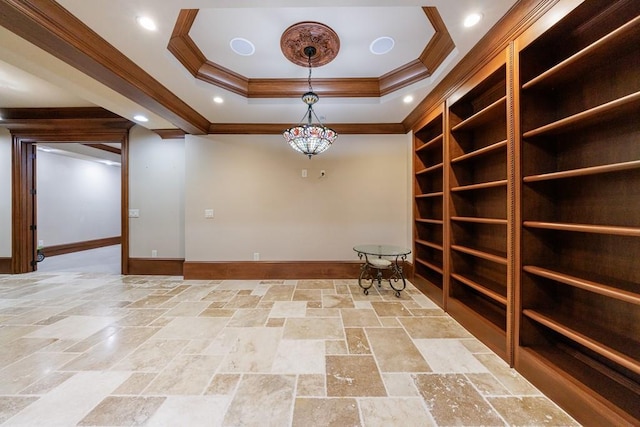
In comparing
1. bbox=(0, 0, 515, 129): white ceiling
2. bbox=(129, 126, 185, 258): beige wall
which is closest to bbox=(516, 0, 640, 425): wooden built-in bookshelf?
bbox=(0, 0, 515, 129): white ceiling

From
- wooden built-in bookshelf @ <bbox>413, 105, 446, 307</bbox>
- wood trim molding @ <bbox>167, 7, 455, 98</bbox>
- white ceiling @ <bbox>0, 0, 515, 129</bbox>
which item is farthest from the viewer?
wooden built-in bookshelf @ <bbox>413, 105, 446, 307</bbox>

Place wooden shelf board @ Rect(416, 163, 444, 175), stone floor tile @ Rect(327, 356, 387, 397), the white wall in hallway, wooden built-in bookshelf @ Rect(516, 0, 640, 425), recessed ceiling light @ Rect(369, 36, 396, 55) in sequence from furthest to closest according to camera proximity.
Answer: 1. the white wall in hallway
2. wooden shelf board @ Rect(416, 163, 444, 175)
3. recessed ceiling light @ Rect(369, 36, 396, 55)
4. stone floor tile @ Rect(327, 356, 387, 397)
5. wooden built-in bookshelf @ Rect(516, 0, 640, 425)

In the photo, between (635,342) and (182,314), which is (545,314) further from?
(182,314)

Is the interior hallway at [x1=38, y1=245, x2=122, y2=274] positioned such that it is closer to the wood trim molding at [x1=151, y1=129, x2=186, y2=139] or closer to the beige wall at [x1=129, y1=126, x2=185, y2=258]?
the beige wall at [x1=129, y1=126, x2=185, y2=258]

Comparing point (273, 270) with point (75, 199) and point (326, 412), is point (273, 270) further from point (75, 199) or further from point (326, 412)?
point (75, 199)

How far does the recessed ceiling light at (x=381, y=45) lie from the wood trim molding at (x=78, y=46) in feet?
7.64

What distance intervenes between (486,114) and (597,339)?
5.93ft

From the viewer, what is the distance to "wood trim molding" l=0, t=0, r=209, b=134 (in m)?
1.52

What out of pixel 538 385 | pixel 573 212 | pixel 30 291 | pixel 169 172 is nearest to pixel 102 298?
pixel 30 291

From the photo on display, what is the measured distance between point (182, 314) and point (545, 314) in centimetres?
331

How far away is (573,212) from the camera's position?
5.27ft

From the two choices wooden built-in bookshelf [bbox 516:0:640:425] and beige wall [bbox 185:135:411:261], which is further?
beige wall [bbox 185:135:411:261]

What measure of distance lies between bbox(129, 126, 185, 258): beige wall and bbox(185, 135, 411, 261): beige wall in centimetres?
40

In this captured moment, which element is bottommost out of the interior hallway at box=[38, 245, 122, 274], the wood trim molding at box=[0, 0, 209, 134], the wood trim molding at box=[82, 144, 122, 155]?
the interior hallway at box=[38, 245, 122, 274]
